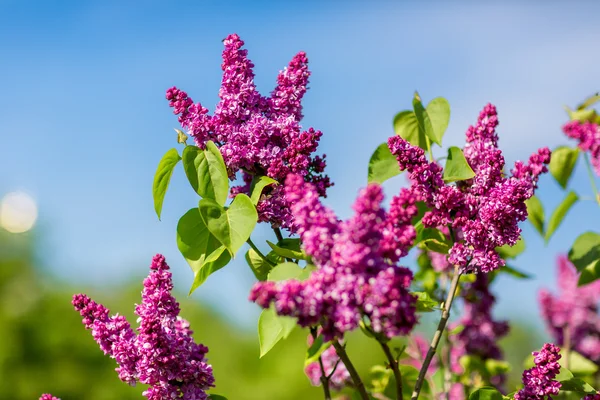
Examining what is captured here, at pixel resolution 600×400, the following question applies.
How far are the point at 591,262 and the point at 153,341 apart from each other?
62.6 inches

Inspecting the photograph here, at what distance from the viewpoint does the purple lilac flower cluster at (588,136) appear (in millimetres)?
2301

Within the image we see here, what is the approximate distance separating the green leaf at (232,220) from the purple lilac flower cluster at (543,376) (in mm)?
734

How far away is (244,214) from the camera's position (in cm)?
153

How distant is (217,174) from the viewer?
5.24 ft

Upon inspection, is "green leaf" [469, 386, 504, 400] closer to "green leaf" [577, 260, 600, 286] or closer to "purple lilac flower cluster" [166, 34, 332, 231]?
"purple lilac flower cluster" [166, 34, 332, 231]

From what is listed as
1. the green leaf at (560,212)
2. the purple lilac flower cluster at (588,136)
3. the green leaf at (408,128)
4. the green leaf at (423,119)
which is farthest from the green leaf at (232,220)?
the green leaf at (560,212)

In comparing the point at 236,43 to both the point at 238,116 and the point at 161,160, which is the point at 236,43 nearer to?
the point at 238,116

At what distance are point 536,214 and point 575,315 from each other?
209 centimetres

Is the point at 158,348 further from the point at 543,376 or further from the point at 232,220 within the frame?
the point at 543,376

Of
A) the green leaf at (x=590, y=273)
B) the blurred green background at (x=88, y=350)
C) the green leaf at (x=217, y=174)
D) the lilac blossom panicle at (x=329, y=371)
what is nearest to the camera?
the green leaf at (x=217, y=174)

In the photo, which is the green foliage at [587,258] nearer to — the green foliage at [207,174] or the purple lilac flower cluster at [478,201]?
the purple lilac flower cluster at [478,201]

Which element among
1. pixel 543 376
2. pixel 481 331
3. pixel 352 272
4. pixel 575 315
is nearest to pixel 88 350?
pixel 575 315

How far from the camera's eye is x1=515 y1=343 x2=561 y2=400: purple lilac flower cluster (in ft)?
5.34

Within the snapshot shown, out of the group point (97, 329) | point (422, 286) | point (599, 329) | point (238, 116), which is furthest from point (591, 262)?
point (599, 329)
